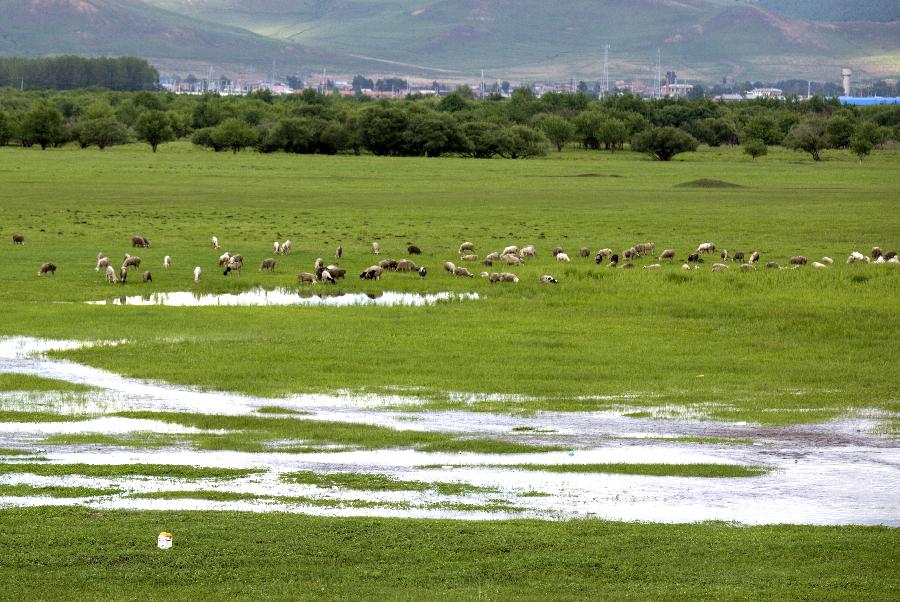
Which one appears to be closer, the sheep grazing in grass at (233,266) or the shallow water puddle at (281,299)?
the shallow water puddle at (281,299)

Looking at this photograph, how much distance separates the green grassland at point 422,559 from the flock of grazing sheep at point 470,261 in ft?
80.4

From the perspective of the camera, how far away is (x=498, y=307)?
34125 mm

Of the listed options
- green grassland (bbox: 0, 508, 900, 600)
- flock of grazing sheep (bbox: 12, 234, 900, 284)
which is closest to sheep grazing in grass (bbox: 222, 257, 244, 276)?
flock of grazing sheep (bbox: 12, 234, 900, 284)

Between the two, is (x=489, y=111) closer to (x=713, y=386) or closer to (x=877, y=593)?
(x=713, y=386)

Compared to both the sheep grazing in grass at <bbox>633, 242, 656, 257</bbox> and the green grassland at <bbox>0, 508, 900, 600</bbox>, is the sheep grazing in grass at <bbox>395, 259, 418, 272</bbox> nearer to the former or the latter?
the sheep grazing in grass at <bbox>633, 242, 656, 257</bbox>

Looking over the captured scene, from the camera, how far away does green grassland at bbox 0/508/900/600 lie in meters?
11.9

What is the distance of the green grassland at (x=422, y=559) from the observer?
1189cm

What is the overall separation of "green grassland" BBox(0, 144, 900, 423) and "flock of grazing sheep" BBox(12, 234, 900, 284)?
434 millimetres

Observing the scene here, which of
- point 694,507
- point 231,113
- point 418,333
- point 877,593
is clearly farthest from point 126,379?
point 231,113

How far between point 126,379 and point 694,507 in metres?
12.4

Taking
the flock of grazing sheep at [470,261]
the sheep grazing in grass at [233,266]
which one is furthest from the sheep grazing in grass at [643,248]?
the sheep grazing in grass at [233,266]

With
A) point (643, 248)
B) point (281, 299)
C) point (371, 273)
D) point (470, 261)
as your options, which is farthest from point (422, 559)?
point (643, 248)

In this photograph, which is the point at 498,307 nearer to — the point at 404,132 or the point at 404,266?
the point at 404,266

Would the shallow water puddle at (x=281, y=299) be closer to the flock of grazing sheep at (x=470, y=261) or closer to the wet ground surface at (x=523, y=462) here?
the flock of grazing sheep at (x=470, y=261)
